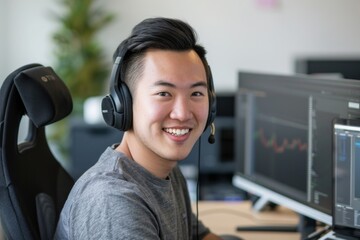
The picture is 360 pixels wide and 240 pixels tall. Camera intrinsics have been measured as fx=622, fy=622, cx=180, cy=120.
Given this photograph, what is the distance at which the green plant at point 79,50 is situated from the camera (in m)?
4.32

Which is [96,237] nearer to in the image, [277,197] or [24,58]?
[277,197]

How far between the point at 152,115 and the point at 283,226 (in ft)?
3.07

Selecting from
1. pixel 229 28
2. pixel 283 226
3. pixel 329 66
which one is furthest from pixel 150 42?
pixel 229 28

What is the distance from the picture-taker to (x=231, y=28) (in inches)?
182

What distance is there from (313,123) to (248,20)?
9.54 feet

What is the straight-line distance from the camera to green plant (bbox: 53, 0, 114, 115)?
4320mm

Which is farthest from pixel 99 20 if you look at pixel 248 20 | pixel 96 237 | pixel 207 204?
pixel 96 237

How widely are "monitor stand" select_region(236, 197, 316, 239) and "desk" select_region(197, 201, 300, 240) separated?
0.02 m

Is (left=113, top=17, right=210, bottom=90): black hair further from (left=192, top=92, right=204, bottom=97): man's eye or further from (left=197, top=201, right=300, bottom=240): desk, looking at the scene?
(left=197, top=201, right=300, bottom=240): desk

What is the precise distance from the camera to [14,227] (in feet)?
4.86

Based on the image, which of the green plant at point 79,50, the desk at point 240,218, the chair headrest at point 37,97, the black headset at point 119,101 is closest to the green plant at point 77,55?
the green plant at point 79,50

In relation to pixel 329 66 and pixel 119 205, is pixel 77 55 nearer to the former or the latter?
pixel 329 66

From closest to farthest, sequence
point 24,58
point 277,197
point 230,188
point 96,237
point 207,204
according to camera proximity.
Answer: point 96,237 < point 277,197 < point 207,204 < point 230,188 < point 24,58

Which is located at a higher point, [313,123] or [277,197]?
[313,123]
